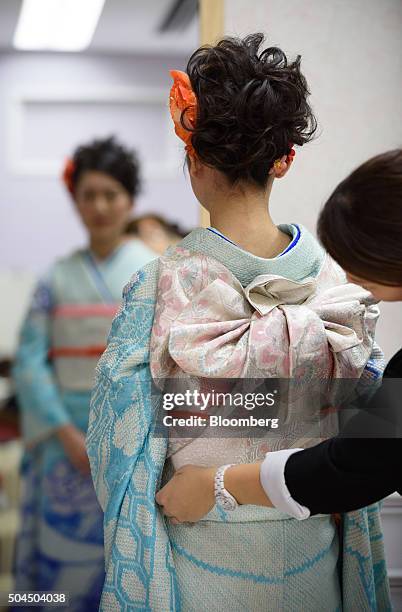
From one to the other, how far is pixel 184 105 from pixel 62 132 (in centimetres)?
235

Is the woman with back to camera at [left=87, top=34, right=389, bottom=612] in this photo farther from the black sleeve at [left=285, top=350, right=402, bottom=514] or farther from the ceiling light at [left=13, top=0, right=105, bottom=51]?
the ceiling light at [left=13, top=0, right=105, bottom=51]

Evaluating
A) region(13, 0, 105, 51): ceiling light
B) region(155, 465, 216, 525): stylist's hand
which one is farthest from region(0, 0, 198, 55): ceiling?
region(155, 465, 216, 525): stylist's hand

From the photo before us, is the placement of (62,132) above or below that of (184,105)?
above

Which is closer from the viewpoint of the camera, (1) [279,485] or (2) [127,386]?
(1) [279,485]

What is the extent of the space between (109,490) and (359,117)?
0.91 metres

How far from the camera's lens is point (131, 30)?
260cm

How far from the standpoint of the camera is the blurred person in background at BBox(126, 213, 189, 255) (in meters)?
2.29

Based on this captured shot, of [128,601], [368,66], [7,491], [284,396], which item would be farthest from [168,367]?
[7,491]

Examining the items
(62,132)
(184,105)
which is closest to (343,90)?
(184,105)

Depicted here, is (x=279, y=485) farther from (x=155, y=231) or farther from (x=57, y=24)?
(x=57, y=24)

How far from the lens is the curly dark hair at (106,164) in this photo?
2020mm

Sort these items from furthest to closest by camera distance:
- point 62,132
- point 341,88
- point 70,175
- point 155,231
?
point 62,132 → point 155,231 → point 70,175 → point 341,88

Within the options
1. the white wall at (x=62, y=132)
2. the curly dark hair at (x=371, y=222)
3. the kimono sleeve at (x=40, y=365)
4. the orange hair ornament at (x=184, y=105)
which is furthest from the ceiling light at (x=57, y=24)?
the curly dark hair at (x=371, y=222)

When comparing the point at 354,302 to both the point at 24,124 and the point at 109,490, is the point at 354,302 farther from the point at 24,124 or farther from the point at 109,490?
the point at 24,124
